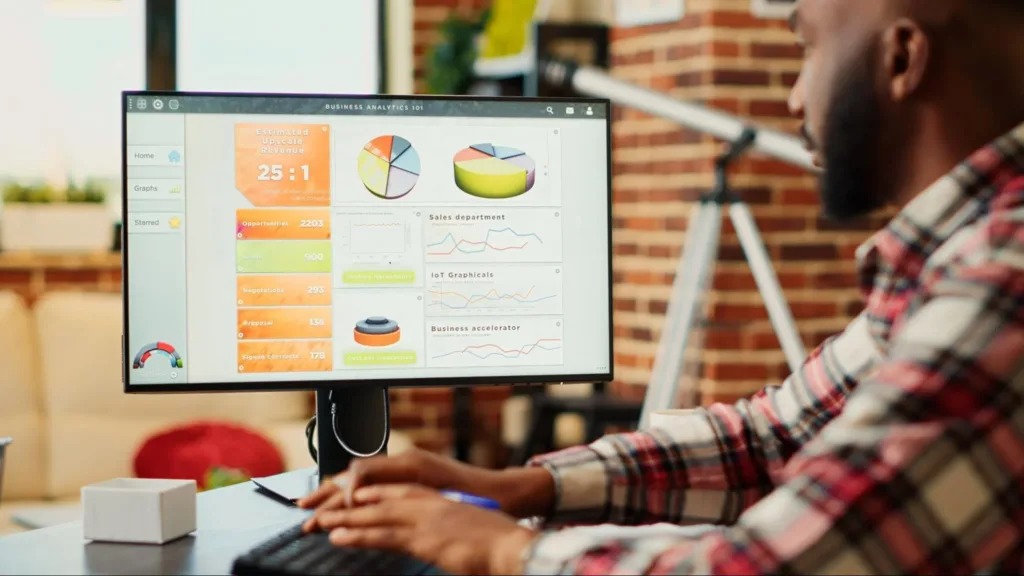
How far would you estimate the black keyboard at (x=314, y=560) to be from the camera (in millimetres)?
959

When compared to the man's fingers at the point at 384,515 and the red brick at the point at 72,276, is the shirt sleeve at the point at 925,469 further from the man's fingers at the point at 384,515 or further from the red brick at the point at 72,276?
the red brick at the point at 72,276

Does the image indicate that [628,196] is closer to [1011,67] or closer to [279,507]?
[279,507]

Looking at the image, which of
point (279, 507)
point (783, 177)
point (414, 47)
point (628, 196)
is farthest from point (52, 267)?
point (279, 507)

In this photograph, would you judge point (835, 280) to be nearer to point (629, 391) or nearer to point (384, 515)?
point (629, 391)

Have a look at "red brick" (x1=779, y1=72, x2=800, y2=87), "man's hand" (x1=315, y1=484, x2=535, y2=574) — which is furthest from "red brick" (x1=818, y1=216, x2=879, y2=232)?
"man's hand" (x1=315, y1=484, x2=535, y2=574)

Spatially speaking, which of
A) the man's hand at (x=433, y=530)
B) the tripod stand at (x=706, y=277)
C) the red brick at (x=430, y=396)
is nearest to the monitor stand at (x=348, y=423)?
the man's hand at (x=433, y=530)

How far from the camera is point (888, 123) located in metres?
0.91

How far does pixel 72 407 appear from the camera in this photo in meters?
3.12

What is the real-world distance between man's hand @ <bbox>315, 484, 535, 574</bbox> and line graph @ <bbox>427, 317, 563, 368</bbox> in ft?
A: 1.14

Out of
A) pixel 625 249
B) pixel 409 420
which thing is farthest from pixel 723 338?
pixel 409 420

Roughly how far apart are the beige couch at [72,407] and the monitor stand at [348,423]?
70.7 inches

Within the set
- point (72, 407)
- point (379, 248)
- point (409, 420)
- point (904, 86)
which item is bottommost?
point (409, 420)

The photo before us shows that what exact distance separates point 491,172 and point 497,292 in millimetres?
134

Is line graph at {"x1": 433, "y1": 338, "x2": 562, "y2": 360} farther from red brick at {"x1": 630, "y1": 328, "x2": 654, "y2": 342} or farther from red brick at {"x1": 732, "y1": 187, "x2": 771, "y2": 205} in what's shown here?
red brick at {"x1": 630, "y1": 328, "x2": 654, "y2": 342}
